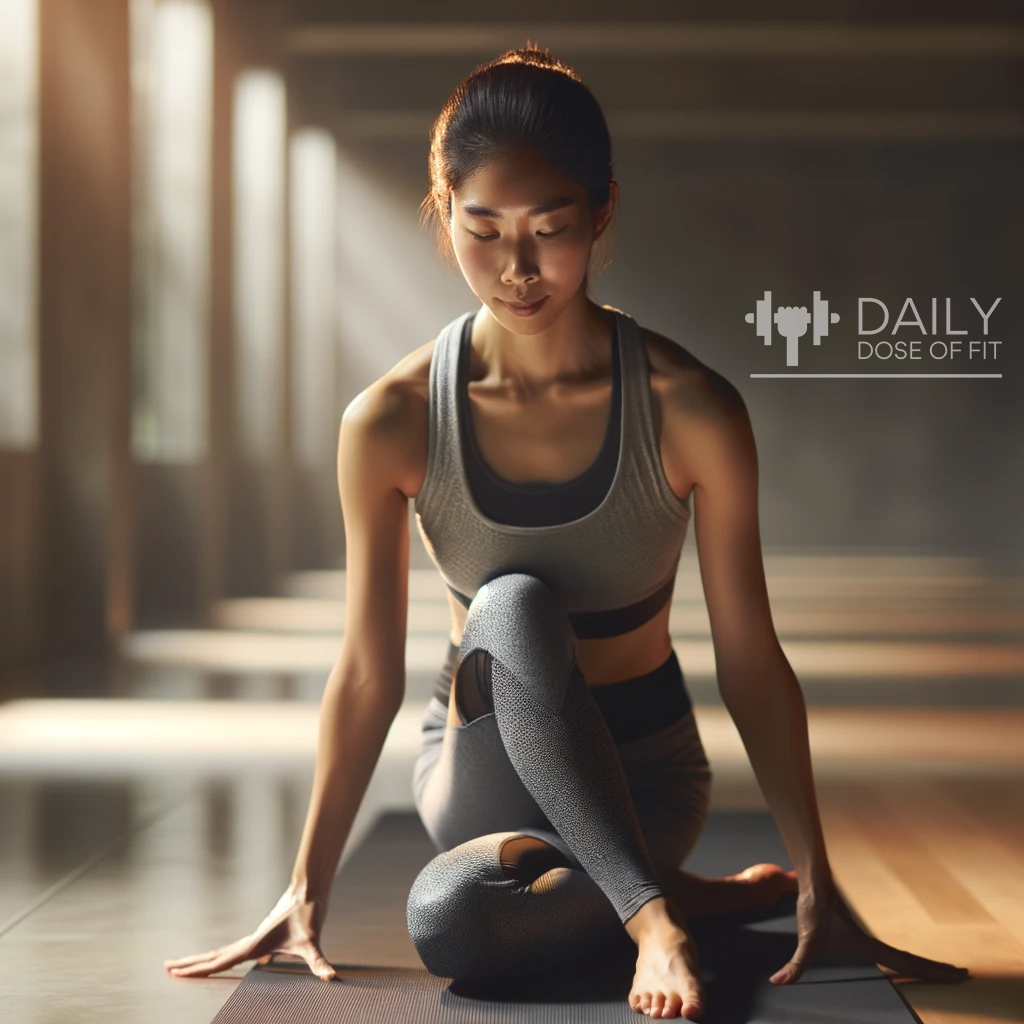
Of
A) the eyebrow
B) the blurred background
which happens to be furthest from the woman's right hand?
the blurred background

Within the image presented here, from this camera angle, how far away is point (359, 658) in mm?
1386

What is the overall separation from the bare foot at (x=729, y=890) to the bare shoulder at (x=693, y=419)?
0.40 m

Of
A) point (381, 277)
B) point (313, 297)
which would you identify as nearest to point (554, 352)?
point (381, 277)

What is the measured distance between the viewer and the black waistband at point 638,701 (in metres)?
1.47

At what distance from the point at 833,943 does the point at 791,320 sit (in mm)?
3227

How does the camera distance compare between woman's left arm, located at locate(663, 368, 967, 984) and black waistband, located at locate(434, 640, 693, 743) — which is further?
black waistband, located at locate(434, 640, 693, 743)

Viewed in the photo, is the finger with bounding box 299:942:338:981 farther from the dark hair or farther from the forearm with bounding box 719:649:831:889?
the dark hair

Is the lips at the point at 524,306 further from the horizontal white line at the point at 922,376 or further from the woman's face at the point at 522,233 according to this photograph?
the horizontal white line at the point at 922,376

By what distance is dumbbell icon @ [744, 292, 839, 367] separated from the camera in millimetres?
4293

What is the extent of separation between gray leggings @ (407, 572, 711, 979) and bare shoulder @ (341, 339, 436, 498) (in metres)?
0.15

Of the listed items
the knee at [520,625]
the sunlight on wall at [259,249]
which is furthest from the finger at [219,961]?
the sunlight on wall at [259,249]

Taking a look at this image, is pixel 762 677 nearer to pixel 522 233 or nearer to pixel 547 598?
pixel 547 598

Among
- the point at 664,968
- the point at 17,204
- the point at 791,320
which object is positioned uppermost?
the point at 17,204

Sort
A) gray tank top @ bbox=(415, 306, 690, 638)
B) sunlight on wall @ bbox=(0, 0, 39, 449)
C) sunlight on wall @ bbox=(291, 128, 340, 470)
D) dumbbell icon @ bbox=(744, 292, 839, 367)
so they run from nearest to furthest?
gray tank top @ bbox=(415, 306, 690, 638) < sunlight on wall @ bbox=(0, 0, 39, 449) < dumbbell icon @ bbox=(744, 292, 839, 367) < sunlight on wall @ bbox=(291, 128, 340, 470)
